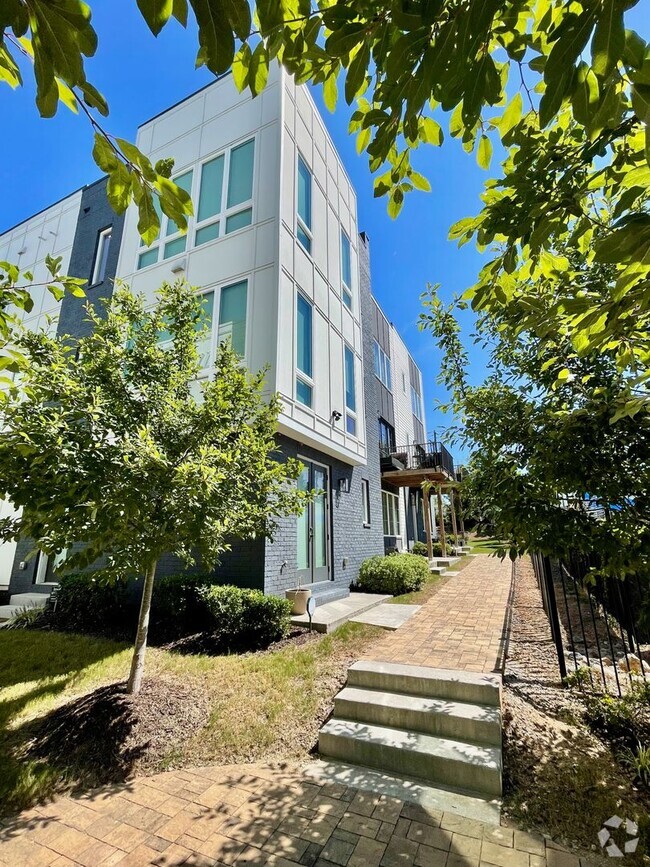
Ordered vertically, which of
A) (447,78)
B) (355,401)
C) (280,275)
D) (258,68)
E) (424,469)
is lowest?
(447,78)

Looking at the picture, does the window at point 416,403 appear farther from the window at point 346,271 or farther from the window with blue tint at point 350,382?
the window with blue tint at point 350,382

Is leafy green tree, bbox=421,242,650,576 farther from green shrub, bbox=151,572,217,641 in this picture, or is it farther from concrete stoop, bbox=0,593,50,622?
concrete stoop, bbox=0,593,50,622

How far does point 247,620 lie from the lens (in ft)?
21.4

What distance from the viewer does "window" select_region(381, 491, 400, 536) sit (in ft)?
53.5

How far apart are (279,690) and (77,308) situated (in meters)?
12.2

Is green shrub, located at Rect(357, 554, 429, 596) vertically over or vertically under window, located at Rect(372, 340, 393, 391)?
under

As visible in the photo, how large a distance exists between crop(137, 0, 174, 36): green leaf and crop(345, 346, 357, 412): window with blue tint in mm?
10907

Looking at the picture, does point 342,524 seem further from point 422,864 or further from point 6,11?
point 6,11

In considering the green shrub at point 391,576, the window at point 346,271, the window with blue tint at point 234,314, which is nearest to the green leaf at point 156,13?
the window with blue tint at point 234,314

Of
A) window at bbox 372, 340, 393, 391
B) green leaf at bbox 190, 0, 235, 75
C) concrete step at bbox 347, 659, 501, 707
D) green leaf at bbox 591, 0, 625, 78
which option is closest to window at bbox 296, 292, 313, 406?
concrete step at bbox 347, 659, 501, 707

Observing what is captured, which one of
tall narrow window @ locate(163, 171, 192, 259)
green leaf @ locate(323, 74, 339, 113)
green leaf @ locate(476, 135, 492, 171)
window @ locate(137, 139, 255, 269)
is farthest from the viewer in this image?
tall narrow window @ locate(163, 171, 192, 259)

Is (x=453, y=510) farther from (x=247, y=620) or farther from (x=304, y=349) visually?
(x=247, y=620)

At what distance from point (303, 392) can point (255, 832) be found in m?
7.40

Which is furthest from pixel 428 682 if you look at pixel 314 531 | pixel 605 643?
pixel 314 531
